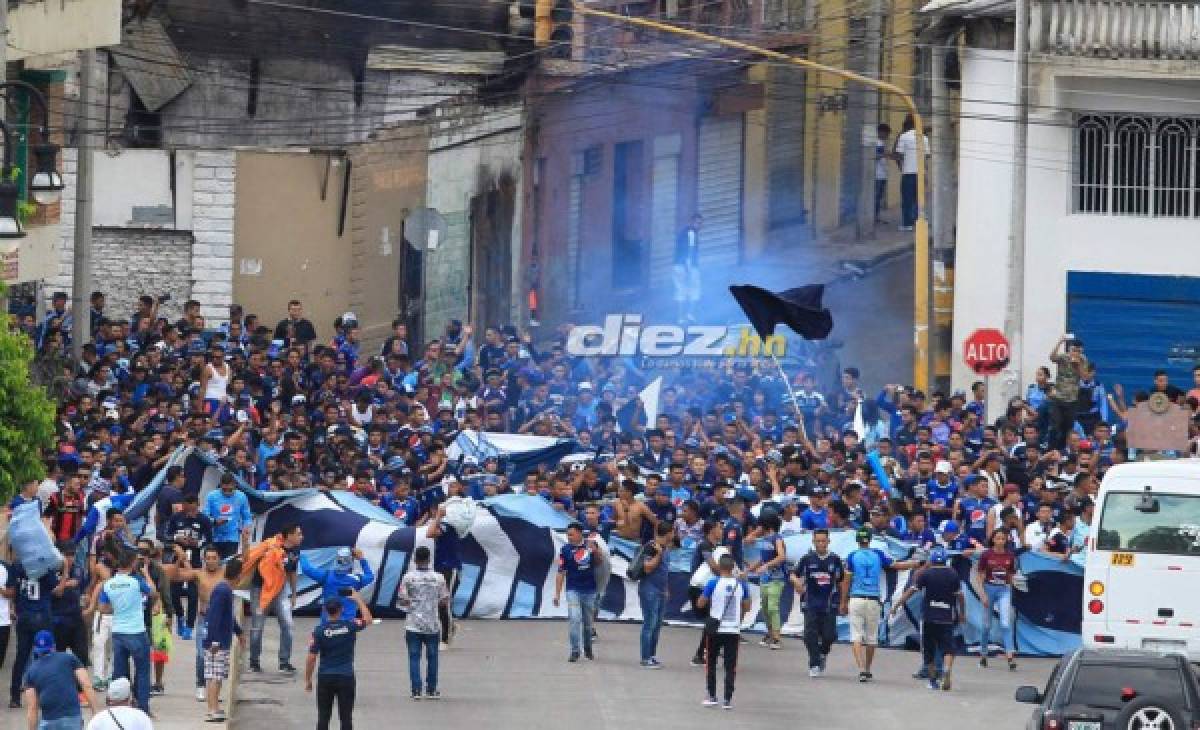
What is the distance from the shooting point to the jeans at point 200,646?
87.0ft

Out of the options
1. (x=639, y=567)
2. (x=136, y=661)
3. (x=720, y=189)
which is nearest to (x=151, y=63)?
(x=720, y=189)

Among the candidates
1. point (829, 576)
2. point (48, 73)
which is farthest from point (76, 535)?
point (48, 73)

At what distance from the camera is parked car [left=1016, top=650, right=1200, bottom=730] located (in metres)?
22.2

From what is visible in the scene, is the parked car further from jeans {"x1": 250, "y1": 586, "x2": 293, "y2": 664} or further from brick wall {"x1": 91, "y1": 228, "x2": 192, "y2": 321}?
brick wall {"x1": 91, "y1": 228, "x2": 192, "y2": 321}

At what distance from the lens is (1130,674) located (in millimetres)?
22703

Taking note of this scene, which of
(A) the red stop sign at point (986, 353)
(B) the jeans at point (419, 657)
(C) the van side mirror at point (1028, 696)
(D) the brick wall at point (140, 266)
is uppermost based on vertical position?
(D) the brick wall at point (140, 266)

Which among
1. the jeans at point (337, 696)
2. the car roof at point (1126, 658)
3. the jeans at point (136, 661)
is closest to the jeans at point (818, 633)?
the jeans at point (337, 696)

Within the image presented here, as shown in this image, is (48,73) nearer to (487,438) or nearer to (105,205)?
(487,438)

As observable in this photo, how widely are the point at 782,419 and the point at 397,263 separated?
1521 cm

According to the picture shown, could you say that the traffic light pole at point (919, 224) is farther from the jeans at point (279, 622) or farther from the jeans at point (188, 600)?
the jeans at point (279, 622)

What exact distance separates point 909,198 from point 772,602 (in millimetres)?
16616

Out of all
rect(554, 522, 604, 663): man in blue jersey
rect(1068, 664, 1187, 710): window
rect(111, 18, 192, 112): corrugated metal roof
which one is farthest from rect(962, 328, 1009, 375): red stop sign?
rect(111, 18, 192, 112): corrugated metal roof

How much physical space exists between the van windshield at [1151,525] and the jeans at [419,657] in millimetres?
6331

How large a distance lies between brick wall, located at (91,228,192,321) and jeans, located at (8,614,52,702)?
2155 centimetres
